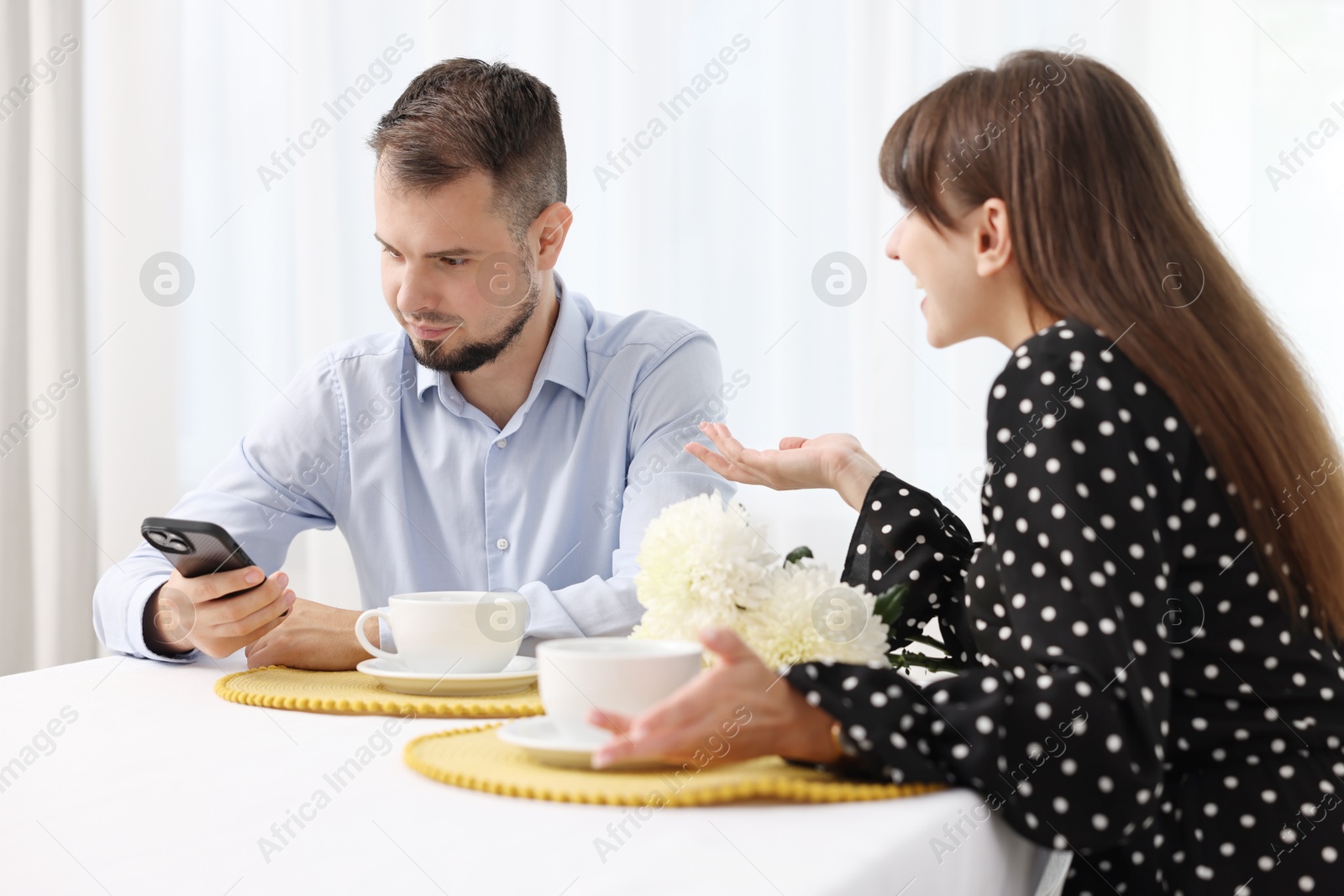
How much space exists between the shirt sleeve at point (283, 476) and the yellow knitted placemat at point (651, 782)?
35.6 inches

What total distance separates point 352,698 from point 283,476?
73 cm

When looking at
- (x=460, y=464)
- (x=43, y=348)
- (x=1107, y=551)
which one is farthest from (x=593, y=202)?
(x=1107, y=551)

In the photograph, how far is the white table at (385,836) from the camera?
560 mm

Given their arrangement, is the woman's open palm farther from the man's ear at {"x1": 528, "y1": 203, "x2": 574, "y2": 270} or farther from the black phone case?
the man's ear at {"x1": 528, "y1": 203, "x2": 574, "y2": 270}

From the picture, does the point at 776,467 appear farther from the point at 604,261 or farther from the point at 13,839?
the point at 604,261

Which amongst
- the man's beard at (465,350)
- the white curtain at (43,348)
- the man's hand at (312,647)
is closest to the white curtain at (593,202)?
the white curtain at (43,348)

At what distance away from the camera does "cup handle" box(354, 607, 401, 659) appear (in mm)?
1052

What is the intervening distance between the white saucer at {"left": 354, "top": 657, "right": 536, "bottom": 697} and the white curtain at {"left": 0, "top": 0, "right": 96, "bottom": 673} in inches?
87.9

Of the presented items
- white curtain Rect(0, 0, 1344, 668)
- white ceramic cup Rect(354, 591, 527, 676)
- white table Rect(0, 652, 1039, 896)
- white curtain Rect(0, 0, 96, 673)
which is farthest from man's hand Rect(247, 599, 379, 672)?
white curtain Rect(0, 0, 96, 673)

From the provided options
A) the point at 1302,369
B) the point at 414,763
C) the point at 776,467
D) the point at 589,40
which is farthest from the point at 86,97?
the point at 1302,369

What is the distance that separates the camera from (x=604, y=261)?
2.60 m

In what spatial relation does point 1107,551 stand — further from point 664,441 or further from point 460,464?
point 460,464

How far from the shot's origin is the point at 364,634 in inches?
43.6

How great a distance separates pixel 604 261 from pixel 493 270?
1029 mm
